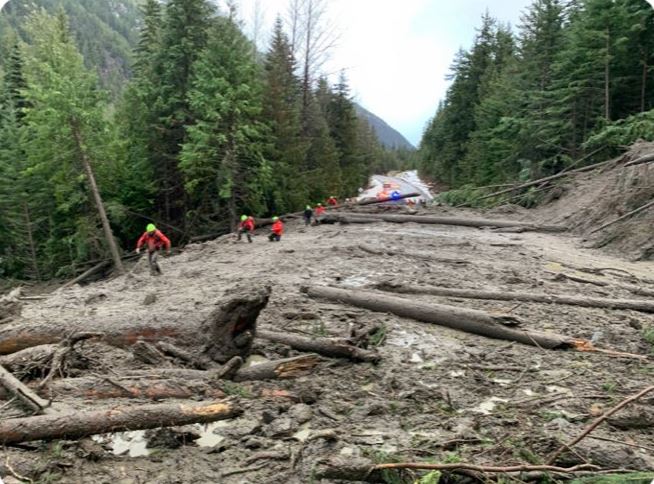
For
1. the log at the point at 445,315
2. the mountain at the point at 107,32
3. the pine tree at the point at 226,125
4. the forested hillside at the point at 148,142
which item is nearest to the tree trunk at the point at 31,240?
the forested hillside at the point at 148,142

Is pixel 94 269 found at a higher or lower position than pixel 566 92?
lower

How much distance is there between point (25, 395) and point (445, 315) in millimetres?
5731

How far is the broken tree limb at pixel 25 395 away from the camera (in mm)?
4551

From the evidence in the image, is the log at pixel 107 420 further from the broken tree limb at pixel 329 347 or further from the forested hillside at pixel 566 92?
the forested hillside at pixel 566 92

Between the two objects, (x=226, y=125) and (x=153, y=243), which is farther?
(x=226, y=125)

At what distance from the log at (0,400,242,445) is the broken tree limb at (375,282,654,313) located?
214 inches

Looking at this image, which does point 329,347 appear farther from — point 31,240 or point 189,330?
point 31,240

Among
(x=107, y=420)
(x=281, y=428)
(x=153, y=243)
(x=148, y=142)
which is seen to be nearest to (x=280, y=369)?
(x=281, y=428)

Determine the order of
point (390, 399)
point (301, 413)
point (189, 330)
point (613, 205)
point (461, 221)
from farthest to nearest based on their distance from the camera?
point (461, 221), point (613, 205), point (189, 330), point (390, 399), point (301, 413)

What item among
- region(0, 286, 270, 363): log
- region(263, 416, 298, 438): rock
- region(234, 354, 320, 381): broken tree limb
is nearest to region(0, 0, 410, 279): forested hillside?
region(0, 286, 270, 363): log

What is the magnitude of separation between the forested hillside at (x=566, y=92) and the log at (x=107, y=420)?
63.2ft

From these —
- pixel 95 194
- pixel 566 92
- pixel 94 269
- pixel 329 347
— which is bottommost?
pixel 94 269

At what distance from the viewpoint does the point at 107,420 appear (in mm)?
4301

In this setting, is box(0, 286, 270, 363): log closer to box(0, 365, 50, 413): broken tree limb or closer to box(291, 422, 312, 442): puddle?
box(291, 422, 312, 442): puddle
